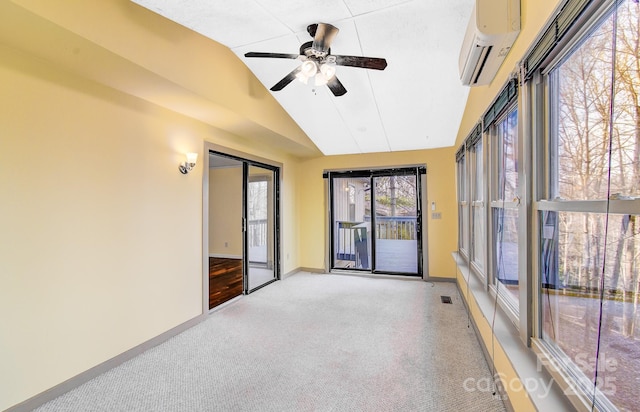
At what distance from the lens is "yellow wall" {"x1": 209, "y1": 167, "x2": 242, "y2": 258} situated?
6480 millimetres

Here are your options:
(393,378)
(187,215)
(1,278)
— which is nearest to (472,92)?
(393,378)

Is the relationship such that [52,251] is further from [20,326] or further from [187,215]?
[187,215]

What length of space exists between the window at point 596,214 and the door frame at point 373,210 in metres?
3.45

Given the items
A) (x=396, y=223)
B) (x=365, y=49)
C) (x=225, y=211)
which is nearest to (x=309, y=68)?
(x=365, y=49)

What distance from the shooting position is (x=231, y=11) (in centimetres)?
212

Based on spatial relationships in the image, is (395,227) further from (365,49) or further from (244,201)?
(365,49)

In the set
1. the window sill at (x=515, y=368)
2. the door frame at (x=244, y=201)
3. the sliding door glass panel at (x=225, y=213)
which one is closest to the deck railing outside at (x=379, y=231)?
the door frame at (x=244, y=201)

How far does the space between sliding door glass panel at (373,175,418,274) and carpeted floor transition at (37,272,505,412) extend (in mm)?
1665

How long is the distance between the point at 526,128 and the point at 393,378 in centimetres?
189

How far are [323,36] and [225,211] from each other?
17.4ft

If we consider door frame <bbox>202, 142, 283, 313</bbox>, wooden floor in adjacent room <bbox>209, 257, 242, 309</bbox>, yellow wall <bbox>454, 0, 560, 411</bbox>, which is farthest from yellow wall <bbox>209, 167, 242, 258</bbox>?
yellow wall <bbox>454, 0, 560, 411</bbox>

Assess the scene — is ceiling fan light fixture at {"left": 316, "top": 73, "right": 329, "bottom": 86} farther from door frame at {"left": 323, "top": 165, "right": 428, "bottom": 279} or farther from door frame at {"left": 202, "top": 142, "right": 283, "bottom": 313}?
door frame at {"left": 323, "top": 165, "right": 428, "bottom": 279}

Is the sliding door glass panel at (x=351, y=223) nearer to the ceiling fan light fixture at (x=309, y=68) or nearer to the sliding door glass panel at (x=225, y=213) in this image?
the sliding door glass panel at (x=225, y=213)

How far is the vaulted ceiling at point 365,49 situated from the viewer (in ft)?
6.86
